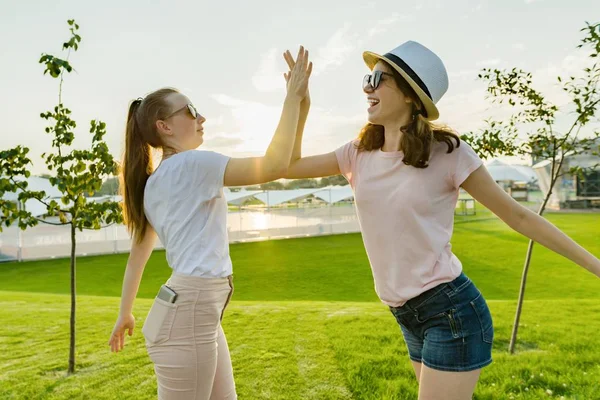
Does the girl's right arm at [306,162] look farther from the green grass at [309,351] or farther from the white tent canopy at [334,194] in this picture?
the white tent canopy at [334,194]

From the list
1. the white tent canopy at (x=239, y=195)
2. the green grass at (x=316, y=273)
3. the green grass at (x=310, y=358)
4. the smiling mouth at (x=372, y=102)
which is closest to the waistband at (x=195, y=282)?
the smiling mouth at (x=372, y=102)

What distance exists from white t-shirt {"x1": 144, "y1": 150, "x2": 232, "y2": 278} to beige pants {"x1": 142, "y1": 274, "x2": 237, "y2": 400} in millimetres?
65

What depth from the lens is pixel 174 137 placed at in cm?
232

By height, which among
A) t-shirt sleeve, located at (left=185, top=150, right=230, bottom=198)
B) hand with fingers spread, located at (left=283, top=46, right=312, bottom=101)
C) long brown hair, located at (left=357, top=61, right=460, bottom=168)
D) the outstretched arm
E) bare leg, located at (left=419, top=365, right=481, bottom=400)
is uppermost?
hand with fingers spread, located at (left=283, top=46, right=312, bottom=101)

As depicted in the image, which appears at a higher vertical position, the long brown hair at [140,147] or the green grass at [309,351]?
the long brown hair at [140,147]

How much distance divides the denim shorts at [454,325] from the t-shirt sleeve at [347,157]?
63cm

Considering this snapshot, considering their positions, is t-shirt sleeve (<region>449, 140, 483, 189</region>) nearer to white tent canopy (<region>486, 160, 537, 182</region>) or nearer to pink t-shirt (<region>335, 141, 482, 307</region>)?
pink t-shirt (<region>335, 141, 482, 307</region>)

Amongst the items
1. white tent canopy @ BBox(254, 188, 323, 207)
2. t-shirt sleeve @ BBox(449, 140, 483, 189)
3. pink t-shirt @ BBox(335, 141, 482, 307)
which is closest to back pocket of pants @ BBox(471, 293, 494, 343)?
pink t-shirt @ BBox(335, 141, 482, 307)

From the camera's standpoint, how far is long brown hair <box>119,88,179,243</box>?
2.31m

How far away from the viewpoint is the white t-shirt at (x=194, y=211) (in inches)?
80.4

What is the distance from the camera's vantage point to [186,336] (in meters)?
2.03

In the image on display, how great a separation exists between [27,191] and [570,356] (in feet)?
19.5

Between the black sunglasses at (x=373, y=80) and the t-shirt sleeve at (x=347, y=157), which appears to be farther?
the t-shirt sleeve at (x=347, y=157)

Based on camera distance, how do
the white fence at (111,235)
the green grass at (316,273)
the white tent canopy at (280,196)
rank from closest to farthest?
the green grass at (316,273)
the white fence at (111,235)
the white tent canopy at (280,196)
